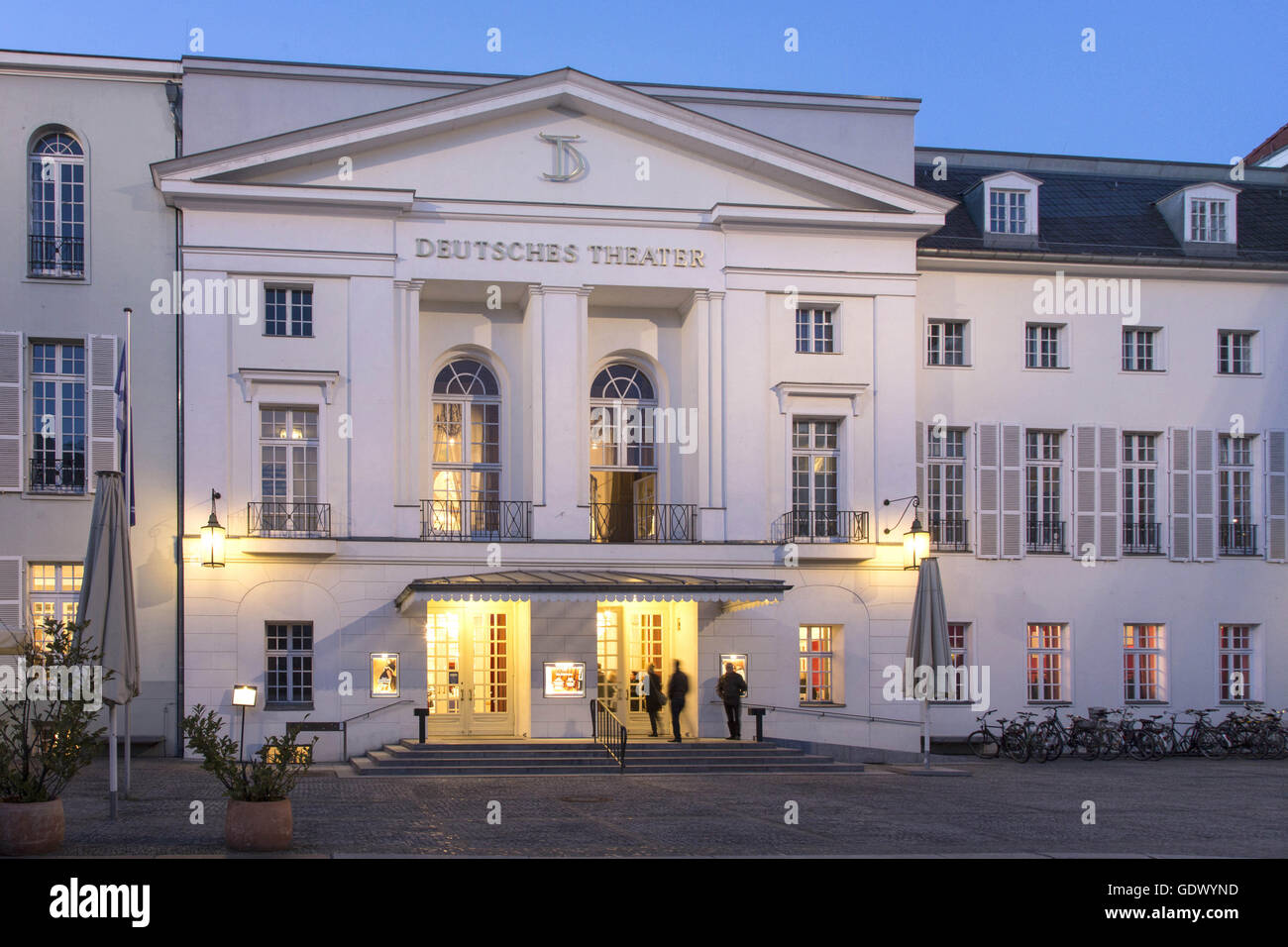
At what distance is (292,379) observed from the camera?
26609 millimetres

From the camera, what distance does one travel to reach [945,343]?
3012 centimetres

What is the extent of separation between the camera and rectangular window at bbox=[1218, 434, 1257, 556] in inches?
1218

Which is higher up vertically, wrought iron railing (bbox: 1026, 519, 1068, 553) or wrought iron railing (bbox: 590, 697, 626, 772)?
wrought iron railing (bbox: 1026, 519, 1068, 553)

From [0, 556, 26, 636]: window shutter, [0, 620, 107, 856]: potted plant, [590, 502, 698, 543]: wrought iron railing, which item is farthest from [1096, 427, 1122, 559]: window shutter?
[0, 620, 107, 856]: potted plant

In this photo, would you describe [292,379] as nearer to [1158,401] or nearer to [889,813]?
[889,813]

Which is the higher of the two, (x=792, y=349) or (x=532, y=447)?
(x=792, y=349)

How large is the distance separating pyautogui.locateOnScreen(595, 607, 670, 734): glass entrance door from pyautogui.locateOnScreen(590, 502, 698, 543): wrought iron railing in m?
1.54

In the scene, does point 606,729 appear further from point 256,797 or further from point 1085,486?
point 256,797

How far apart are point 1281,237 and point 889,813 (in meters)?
21.3

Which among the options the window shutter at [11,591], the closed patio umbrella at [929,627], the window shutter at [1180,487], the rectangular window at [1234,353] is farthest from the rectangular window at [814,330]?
the window shutter at [11,591]

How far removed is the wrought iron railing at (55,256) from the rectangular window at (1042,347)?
744 inches

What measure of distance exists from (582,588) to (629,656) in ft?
13.3

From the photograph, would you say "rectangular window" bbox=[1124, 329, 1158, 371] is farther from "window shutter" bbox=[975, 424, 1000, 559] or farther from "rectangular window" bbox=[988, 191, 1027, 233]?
"window shutter" bbox=[975, 424, 1000, 559]
